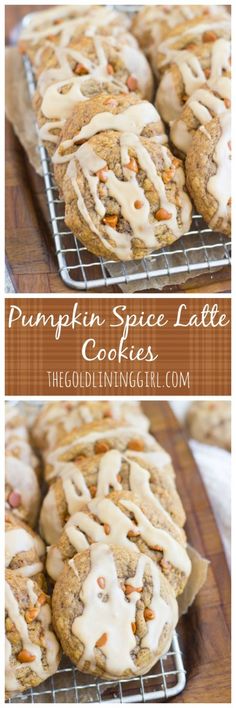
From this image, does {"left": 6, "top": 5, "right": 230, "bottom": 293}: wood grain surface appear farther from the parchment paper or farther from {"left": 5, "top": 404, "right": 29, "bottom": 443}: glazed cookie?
{"left": 5, "top": 404, "right": 29, "bottom": 443}: glazed cookie

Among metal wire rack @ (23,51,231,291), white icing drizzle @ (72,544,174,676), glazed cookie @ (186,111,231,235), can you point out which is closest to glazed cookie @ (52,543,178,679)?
white icing drizzle @ (72,544,174,676)

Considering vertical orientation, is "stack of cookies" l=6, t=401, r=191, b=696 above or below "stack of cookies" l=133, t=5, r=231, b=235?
below

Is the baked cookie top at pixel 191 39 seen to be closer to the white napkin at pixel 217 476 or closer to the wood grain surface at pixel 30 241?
the wood grain surface at pixel 30 241

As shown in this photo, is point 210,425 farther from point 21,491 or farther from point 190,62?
point 190,62

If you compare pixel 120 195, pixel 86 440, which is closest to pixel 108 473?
pixel 86 440

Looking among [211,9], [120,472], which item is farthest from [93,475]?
[211,9]
